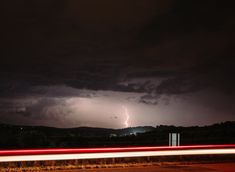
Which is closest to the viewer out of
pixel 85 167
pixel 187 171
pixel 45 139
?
pixel 187 171

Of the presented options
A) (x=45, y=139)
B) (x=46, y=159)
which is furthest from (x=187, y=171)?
(x=45, y=139)

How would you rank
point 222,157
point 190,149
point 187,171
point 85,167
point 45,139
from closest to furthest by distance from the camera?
point 187,171 < point 85,167 < point 190,149 < point 222,157 < point 45,139

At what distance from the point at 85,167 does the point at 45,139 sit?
138 ft

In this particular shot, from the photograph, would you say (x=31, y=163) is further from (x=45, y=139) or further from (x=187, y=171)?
(x=45, y=139)

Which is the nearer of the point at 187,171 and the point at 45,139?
the point at 187,171

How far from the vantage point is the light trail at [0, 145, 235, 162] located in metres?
17.6

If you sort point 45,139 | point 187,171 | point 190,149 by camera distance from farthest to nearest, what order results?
point 45,139, point 190,149, point 187,171

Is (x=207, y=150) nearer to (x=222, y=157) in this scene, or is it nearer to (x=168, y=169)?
(x=222, y=157)

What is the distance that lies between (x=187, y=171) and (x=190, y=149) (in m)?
4.70

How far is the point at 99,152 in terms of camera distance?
19.8m

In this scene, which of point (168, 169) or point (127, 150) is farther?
point (127, 150)

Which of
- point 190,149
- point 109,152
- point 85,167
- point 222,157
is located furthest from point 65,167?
point 222,157

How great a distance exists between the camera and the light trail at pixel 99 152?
17.6 meters

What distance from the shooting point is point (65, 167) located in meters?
18.9
